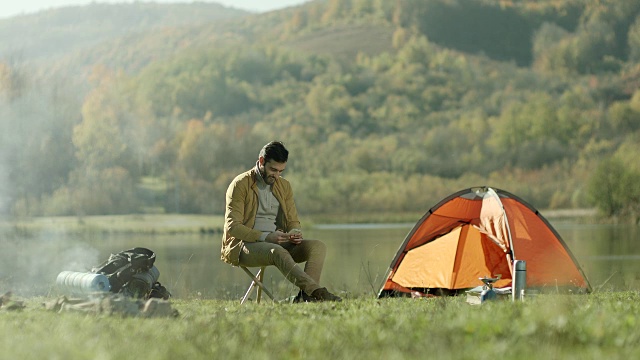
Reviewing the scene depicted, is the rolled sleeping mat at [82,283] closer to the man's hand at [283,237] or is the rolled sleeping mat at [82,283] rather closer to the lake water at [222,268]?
the lake water at [222,268]

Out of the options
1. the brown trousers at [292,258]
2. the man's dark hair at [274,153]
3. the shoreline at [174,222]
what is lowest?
the shoreline at [174,222]

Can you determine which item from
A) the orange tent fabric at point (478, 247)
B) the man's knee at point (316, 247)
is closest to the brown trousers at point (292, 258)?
the man's knee at point (316, 247)

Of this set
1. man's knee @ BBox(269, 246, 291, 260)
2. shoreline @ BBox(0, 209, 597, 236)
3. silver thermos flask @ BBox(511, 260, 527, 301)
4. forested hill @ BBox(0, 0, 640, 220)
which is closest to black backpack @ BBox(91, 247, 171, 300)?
man's knee @ BBox(269, 246, 291, 260)

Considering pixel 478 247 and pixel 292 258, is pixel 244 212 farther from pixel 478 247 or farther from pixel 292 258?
pixel 478 247

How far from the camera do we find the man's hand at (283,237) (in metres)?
8.70

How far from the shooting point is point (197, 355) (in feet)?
15.9

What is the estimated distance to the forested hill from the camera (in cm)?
9325

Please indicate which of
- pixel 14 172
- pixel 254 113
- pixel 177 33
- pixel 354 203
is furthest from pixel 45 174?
pixel 177 33

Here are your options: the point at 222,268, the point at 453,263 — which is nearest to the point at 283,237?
the point at 453,263

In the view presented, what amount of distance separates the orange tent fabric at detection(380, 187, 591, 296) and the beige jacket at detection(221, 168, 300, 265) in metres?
2.46

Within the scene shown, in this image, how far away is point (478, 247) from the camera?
38.4 ft

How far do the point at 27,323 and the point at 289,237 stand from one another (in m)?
2.74

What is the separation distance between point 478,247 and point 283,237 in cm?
371

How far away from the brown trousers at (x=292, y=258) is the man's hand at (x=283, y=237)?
0.07m
